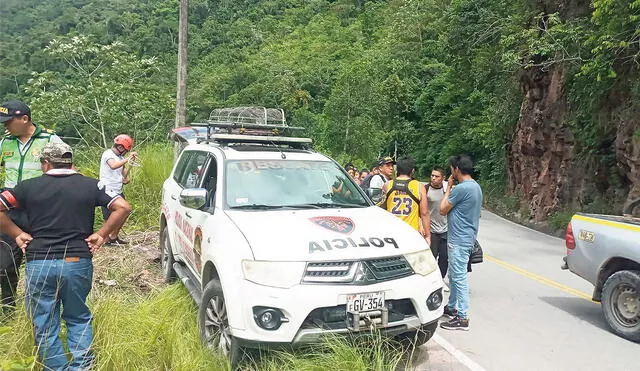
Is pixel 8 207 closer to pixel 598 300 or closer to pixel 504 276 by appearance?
pixel 598 300

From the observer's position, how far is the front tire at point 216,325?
4.05m

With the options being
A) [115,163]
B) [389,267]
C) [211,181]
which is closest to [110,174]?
[115,163]

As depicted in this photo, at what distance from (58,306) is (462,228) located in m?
4.04

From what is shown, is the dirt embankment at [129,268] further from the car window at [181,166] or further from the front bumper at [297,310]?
the front bumper at [297,310]

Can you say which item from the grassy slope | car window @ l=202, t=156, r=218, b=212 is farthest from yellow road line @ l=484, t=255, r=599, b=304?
car window @ l=202, t=156, r=218, b=212

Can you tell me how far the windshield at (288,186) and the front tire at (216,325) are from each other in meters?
0.88

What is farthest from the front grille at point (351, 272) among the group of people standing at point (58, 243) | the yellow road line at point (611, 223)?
the yellow road line at point (611, 223)

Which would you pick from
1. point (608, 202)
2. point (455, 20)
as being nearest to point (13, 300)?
point (608, 202)

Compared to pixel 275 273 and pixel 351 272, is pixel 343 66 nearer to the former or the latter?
pixel 351 272

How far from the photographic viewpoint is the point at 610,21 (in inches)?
484

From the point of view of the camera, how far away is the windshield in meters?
5.08

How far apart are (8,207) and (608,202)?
16.0m

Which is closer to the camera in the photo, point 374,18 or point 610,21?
point 610,21

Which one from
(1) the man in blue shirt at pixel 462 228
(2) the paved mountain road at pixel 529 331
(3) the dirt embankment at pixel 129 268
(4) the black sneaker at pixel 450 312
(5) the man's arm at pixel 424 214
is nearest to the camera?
(2) the paved mountain road at pixel 529 331
